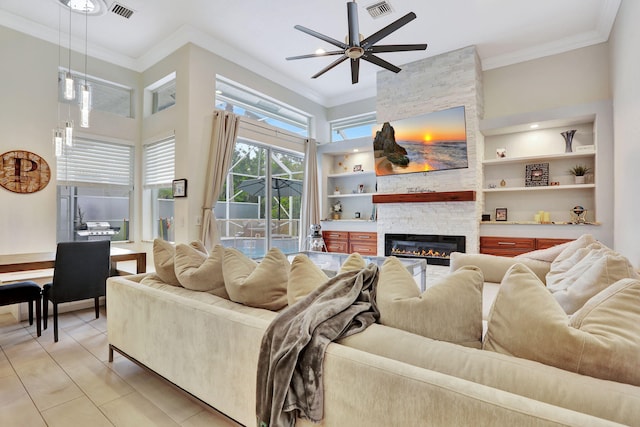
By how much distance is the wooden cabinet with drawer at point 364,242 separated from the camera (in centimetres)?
604

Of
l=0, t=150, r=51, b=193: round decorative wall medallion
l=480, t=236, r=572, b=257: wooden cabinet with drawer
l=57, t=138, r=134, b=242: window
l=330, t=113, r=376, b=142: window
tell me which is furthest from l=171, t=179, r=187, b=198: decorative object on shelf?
l=480, t=236, r=572, b=257: wooden cabinet with drawer

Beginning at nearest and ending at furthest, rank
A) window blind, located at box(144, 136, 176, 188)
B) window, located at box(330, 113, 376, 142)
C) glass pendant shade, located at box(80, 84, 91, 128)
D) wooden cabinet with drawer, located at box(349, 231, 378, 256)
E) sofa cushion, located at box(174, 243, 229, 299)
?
sofa cushion, located at box(174, 243, 229, 299), glass pendant shade, located at box(80, 84, 91, 128), window blind, located at box(144, 136, 176, 188), wooden cabinet with drawer, located at box(349, 231, 378, 256), window, located at box(330, 113, 376, 142)

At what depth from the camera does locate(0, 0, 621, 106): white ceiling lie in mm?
3840

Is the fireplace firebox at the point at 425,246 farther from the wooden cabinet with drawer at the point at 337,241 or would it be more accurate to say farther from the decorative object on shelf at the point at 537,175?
the decorative object on shelf at the point at 537,175

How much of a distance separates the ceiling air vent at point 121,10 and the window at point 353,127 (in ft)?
13.7

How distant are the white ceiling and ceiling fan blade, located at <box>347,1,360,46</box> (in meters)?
1.22

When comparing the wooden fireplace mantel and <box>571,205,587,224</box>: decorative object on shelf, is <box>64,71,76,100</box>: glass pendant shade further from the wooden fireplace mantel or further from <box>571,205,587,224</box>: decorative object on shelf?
<box>571,205,587,224</box>: decorative object on shelf

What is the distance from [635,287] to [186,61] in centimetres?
504

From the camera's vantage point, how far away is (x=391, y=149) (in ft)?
18.1

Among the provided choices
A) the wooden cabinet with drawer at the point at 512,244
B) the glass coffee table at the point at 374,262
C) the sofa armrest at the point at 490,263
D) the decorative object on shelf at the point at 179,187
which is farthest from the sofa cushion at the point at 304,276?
the wooden cabinet with drawer at the point at 512,244

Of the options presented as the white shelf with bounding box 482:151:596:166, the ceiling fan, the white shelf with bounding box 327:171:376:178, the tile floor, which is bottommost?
the tile floor

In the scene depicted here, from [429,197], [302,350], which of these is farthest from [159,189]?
[302,350]

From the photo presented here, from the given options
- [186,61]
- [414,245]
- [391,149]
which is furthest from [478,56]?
[186,61]

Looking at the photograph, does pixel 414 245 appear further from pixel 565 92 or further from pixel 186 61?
pixel 186 61
